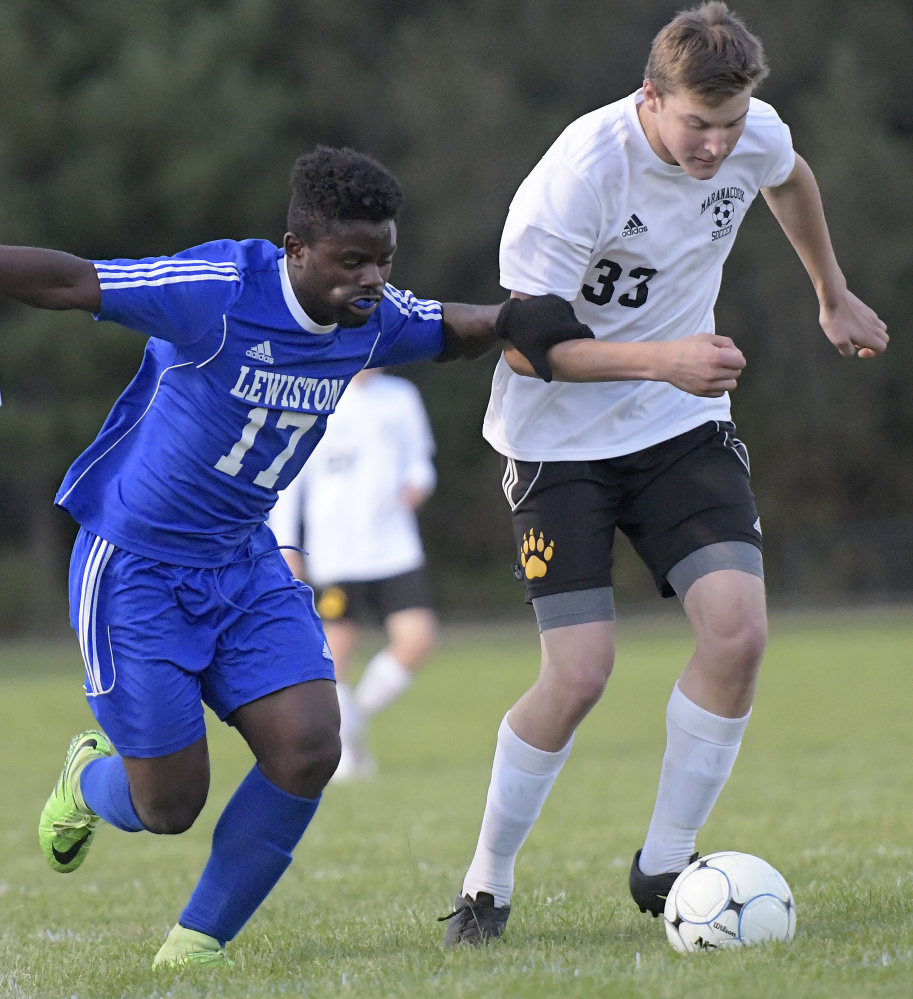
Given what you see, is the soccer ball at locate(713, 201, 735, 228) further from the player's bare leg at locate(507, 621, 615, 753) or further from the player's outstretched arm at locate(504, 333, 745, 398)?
the player's bare leg at locate(507, 621, 615, 753)

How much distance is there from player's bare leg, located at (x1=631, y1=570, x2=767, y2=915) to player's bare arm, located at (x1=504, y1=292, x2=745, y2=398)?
0.57 metres

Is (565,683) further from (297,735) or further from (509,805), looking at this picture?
(297,735)

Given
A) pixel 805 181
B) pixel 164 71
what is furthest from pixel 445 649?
pixel 805 181

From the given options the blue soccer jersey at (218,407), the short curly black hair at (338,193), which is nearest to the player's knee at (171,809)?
the blue soccer jersey at (218,407)

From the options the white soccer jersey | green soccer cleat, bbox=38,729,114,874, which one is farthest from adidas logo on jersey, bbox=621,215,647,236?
green soccer cleat, bbox=38,729,114,874

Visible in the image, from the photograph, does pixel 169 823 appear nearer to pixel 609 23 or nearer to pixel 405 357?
pixel 405 357

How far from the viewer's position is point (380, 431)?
9414 millimetres

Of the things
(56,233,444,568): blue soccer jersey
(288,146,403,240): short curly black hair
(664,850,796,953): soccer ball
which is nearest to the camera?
(664,850,796,953): soccer ball

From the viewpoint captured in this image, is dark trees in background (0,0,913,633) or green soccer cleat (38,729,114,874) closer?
green soccer cleat (38,729,114,874)

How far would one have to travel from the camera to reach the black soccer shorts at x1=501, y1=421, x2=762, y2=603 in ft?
13.1

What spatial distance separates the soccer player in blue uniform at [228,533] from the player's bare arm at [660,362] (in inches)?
3.4

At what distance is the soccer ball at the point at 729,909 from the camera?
3.56 metres

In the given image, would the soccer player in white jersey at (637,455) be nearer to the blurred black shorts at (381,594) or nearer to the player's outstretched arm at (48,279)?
the player's outstretched arm at (48,279)

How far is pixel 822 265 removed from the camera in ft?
14.9
